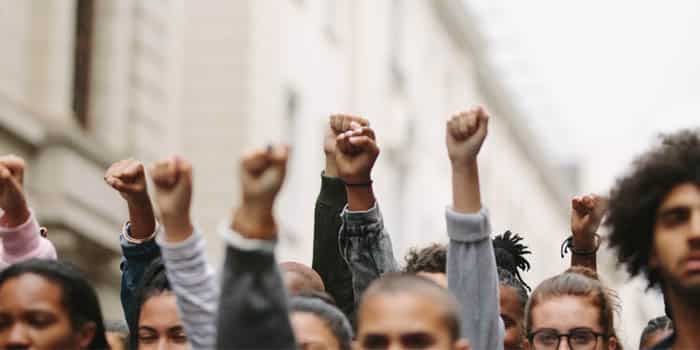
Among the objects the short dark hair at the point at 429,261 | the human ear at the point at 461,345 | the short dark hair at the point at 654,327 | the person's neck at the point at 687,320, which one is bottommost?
the human ear at the point at 461,345

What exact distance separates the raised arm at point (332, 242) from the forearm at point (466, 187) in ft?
4.21

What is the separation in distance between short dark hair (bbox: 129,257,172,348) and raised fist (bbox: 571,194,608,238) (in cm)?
166

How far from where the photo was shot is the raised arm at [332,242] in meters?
6.42

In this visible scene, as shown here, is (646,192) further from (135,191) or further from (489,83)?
(489,83)

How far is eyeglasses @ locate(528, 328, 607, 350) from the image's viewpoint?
6152 millimetres

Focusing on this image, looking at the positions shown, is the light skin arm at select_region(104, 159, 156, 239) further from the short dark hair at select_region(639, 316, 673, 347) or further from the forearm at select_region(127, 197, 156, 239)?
the short dark hair at select_region(639, 316, 673, 347)

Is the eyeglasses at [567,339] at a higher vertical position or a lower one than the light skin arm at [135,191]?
lower

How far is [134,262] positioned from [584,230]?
182cm

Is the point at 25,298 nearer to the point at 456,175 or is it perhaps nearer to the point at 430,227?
the point at 456,175

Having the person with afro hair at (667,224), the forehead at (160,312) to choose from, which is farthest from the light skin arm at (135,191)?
the person with afro hair at (667,224)

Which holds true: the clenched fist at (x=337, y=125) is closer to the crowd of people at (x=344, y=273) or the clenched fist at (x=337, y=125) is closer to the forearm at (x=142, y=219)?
the crowd of people at (x=344, y=273)

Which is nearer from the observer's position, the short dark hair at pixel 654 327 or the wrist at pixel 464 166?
the wrist at pixel 464 166

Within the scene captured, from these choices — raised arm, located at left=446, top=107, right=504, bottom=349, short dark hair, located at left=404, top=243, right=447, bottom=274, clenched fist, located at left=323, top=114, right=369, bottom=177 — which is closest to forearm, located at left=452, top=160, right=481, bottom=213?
raised arm, located at left=446, top=107, right=504, bottom=349

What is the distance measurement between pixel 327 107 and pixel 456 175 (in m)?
19.6
